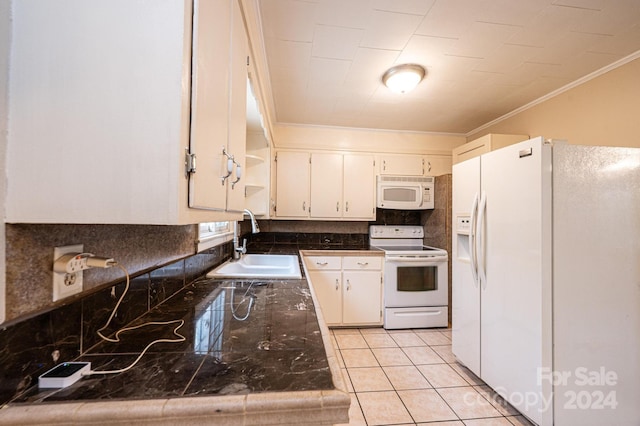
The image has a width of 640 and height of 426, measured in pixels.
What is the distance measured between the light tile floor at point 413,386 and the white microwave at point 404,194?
146 centimetres

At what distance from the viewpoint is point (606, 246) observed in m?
1.45

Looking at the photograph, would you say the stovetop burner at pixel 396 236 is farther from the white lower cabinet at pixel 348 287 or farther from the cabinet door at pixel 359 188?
the white lower cabinet at pixel 348 287

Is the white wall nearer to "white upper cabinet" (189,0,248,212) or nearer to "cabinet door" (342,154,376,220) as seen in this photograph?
"white upper cabinet" (189,0,248,212)

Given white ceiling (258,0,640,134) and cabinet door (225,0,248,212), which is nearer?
cabinet door (225,0,248,212)

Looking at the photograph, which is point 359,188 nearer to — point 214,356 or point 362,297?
point 362,297

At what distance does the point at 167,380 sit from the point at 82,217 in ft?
1.30

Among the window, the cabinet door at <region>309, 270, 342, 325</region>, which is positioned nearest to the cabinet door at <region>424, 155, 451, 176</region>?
the cabinet door at <region>309, 270, 342, 325</region>

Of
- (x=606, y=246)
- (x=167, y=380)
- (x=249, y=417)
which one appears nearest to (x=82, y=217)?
(x=167, y=380)

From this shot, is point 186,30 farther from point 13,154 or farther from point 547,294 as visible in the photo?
point 547,294

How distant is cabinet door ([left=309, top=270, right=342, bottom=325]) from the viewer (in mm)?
2812

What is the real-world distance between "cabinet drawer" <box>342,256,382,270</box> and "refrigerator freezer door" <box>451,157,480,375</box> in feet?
2.83

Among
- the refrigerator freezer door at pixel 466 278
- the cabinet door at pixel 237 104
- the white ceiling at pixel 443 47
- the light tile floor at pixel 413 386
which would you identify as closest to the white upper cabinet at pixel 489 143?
the white ceiling at pixel 443 47

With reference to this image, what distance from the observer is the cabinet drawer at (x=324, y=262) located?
2.83 meters

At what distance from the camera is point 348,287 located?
2.85 metres
